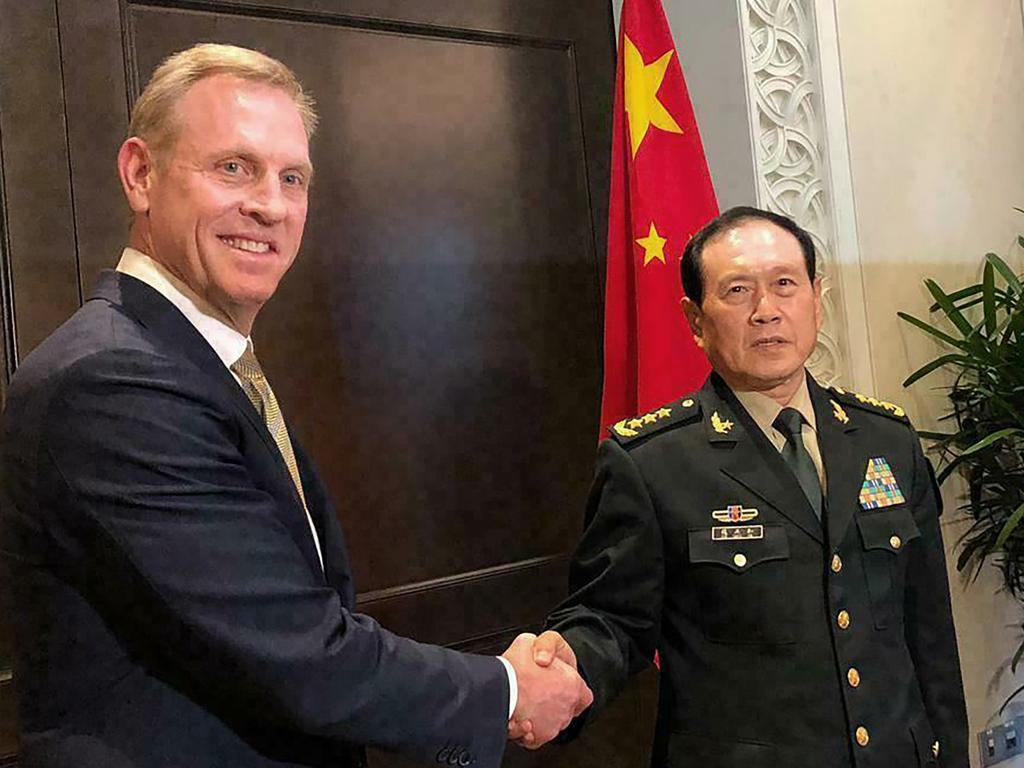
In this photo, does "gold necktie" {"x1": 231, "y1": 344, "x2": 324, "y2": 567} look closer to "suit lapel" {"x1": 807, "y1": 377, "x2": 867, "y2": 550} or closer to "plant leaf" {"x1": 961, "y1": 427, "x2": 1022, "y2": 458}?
"suit lapel" {"x1": 807, "y1": 377, "x2": 867, "y2": 550}

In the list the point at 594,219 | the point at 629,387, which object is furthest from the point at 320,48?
the point at 629,387

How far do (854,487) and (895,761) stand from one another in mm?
380

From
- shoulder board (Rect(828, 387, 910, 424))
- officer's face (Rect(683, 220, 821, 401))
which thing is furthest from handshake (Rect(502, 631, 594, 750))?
shoulder board (Rect(828, 387, 910, 424))

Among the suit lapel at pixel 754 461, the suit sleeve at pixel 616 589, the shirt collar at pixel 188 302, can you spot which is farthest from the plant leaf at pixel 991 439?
the shirt collar at pixel 188 302

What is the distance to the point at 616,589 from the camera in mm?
1493

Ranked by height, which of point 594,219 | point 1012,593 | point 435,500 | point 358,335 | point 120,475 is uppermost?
point 594,219

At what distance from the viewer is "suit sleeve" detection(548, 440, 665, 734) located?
1487mm

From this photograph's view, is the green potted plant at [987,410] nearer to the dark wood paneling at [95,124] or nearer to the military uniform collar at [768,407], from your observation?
the military uniform collar at [768,407]

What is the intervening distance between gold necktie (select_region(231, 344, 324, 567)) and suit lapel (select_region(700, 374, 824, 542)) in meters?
0.63

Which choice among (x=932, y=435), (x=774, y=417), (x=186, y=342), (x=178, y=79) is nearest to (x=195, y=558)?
(x=186, y=342)

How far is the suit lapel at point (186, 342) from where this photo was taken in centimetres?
111

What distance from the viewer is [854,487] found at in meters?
1.52

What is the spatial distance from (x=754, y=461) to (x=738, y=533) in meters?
0.11

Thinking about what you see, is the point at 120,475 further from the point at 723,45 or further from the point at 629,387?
the point at 723,45
